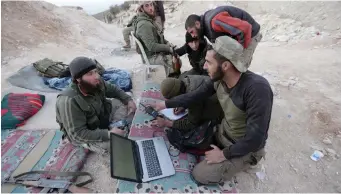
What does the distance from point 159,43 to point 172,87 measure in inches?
75.7

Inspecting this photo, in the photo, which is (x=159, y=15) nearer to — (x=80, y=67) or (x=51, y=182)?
(x=80, y=67)

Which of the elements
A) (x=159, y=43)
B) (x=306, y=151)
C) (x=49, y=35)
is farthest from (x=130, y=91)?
(x=49, y=35)

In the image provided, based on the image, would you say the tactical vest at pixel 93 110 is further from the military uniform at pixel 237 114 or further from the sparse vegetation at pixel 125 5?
the sparse vegetation at pixel 125 5

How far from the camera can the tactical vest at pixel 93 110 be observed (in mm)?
2734

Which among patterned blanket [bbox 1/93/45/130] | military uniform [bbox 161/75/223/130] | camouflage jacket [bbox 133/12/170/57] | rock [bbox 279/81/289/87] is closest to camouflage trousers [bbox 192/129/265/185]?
military uniform [bbox 161/75/223/130]

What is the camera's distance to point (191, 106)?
2779 millimetres

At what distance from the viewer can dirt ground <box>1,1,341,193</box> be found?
3.00 metres

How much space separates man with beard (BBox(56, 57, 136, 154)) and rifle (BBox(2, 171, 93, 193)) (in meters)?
0.43

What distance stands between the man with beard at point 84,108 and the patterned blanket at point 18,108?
1496 mm

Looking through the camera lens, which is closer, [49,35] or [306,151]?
[306,151]

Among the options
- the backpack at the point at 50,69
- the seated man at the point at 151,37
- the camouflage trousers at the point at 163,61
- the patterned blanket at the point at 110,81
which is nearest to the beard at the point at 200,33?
the seated man at the point at 151,37

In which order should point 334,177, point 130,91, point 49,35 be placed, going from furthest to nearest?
point 49,35
point 130,91
point 334,177

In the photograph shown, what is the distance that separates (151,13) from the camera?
4.21 meters

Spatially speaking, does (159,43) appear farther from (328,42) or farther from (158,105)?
(328,42)
